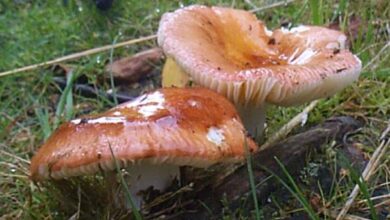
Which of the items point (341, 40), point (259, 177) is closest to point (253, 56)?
point (341, 40)

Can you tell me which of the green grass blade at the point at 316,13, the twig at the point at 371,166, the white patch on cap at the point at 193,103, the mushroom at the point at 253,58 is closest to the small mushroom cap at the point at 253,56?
the mushroom at the point at 253,58

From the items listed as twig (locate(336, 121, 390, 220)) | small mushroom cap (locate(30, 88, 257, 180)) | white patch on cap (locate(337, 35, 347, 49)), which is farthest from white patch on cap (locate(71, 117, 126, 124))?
white patch on cap (locate(337, 35, 347, 49))

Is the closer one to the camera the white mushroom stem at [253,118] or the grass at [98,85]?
the grass at [98,85]

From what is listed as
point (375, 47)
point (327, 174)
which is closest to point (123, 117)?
point (327, 174)

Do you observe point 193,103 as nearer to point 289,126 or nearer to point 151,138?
→ point 151,138

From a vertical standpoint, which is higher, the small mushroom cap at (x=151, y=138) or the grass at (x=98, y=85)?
the small mushroom cap at (x=151, y=138)

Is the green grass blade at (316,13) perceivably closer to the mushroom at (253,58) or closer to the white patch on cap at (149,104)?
the mushroom at (253,58)
